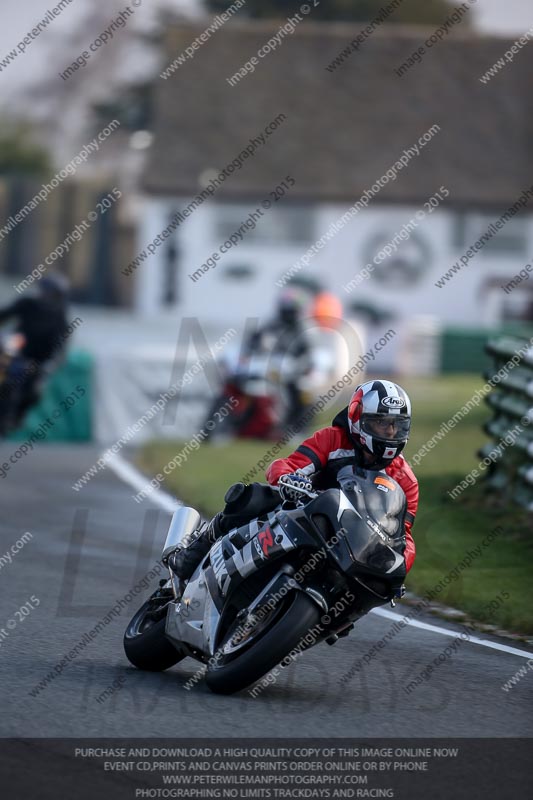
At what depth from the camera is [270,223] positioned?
4725 cm

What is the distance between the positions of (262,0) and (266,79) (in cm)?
1607

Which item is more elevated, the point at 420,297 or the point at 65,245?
the point at 420,297

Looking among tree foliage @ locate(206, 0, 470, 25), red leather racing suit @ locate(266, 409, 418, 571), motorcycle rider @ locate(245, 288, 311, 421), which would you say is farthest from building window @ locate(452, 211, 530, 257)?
red leather racing suit @ locate(266, 409, 418, 571)

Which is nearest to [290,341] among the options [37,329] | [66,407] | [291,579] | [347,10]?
[66,407]

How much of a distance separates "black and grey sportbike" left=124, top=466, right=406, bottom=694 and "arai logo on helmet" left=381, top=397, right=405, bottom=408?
301 mm

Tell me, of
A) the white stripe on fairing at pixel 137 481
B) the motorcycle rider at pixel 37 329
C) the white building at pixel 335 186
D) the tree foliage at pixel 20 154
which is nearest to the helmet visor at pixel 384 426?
the white stripe on fairing at pixel 137 481

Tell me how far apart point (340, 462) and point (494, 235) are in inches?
1631

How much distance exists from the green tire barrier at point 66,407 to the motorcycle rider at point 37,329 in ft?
1.64

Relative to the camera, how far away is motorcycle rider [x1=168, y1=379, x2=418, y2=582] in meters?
6.75

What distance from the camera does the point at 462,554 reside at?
11328 mm

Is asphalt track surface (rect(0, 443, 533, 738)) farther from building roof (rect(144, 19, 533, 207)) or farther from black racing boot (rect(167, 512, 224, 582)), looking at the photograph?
building roof (rect(144, 19, 533, 207))
